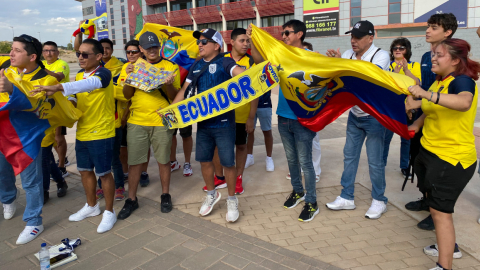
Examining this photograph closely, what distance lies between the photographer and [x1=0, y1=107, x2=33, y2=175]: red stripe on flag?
3.65m

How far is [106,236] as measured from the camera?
3.84 m

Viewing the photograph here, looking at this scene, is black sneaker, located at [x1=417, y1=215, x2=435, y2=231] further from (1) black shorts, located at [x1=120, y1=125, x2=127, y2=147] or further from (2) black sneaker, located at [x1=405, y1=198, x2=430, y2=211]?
(1) black shorts, located at [x1=120, y1=125, x2=127, y2=147]

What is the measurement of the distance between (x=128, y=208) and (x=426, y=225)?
342cm

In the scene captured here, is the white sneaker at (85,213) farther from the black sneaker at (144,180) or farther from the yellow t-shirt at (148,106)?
the yellow t-shirt at (148,106)

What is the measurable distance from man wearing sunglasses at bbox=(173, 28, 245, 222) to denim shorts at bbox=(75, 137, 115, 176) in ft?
3.26

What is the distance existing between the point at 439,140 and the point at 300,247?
1589 millimetres

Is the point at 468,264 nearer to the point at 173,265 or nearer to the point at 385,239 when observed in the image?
the point at 385,239

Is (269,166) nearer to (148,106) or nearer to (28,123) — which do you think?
(148,106)

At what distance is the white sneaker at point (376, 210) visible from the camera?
4.05 meters

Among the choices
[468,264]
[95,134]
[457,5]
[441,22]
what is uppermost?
[457,5]

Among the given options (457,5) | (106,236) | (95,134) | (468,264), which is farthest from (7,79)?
(457,5)

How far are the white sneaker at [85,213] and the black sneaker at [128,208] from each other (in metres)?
0.32

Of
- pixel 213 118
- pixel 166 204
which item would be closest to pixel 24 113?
pixel 166 204

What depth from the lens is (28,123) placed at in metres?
3.76
